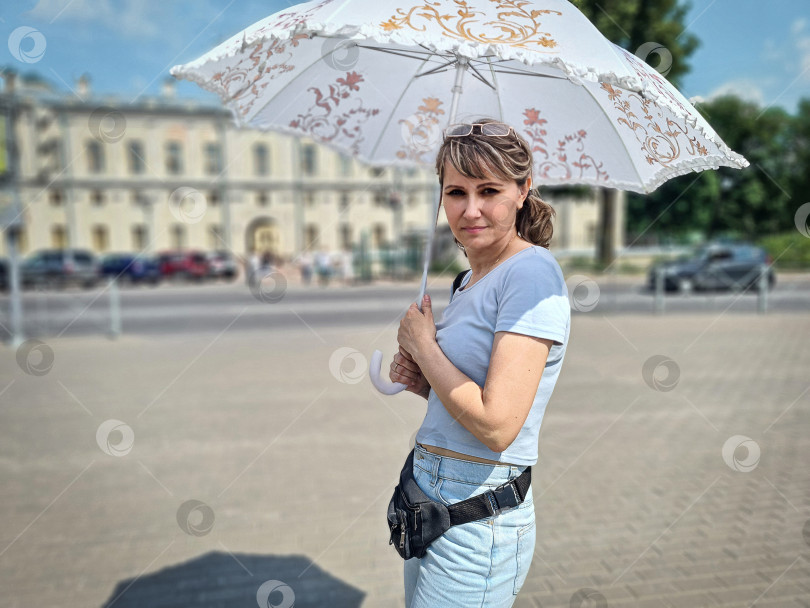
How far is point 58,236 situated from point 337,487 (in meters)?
50.8

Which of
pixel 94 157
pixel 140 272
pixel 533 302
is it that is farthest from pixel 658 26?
pixel 94 157

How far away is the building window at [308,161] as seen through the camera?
51500mm

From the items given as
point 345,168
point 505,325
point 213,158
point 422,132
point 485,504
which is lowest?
point 485,504

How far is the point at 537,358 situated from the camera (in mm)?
1449

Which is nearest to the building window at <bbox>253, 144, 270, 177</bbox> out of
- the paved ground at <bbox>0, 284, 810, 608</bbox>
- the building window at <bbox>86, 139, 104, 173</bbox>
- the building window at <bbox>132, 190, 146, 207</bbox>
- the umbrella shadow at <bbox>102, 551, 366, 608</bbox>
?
the building window at <bbox>132, 190, 146, 207</bbox>

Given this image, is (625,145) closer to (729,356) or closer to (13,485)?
(13,485)

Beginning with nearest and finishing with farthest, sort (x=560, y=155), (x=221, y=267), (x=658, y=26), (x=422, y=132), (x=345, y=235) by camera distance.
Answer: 1. (x=560, y=155)
2. (x=422, y=132)
3. (x=658, y=26)
4. (x=221, y=267)
5. (x=345, y=235)

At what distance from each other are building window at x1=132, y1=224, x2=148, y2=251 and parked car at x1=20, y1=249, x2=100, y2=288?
21.3 m

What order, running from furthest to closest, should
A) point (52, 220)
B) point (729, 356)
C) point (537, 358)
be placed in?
1. point (52, 220)
2. point (729, 356)
3. point (537, 358)

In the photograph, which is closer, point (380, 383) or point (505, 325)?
point (505, 325)

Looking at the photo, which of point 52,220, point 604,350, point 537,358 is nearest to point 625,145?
point 537,358

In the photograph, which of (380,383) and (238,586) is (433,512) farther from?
(238,586)

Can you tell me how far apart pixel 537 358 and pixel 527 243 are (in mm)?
334

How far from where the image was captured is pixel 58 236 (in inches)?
1884
